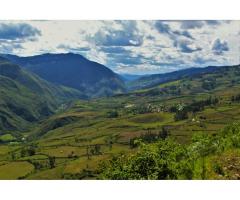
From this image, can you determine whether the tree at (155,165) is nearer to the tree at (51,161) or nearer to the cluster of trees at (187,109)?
the tree at (51,161)

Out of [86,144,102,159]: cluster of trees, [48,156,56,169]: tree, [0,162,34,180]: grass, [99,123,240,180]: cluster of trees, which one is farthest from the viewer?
[86,144,102,159]: cluster of trees

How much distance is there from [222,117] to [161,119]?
28.9 metres

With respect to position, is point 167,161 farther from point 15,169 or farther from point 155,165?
point 15,169

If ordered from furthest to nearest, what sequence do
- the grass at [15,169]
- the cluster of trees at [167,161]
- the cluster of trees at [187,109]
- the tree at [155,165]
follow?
the cluster of trees at [187,109] → the grass at [15,169] → the tree at [155,165] → the cluster of trees at [167,161]

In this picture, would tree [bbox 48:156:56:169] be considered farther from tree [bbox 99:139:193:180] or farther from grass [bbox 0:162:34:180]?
tree [bbox 99:139:193:180]

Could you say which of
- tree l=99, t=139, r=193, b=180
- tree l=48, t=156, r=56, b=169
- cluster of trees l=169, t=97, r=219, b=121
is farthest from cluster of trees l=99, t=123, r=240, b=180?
cluster of trees l=169, t=97, r=219, b=121

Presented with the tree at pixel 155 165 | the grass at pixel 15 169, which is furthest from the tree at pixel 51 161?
the tree at pixel 155 165

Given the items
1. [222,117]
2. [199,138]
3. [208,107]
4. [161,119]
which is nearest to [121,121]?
[161,119]

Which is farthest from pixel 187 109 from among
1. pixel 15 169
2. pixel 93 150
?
pixel 15 169

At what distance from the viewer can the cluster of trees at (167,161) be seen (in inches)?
590

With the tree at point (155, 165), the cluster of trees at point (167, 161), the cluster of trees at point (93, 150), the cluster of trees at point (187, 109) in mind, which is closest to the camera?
the cluster of trees at point (167, 161)

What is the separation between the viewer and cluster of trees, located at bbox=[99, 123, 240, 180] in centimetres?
1498

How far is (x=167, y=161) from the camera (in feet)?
51.7
